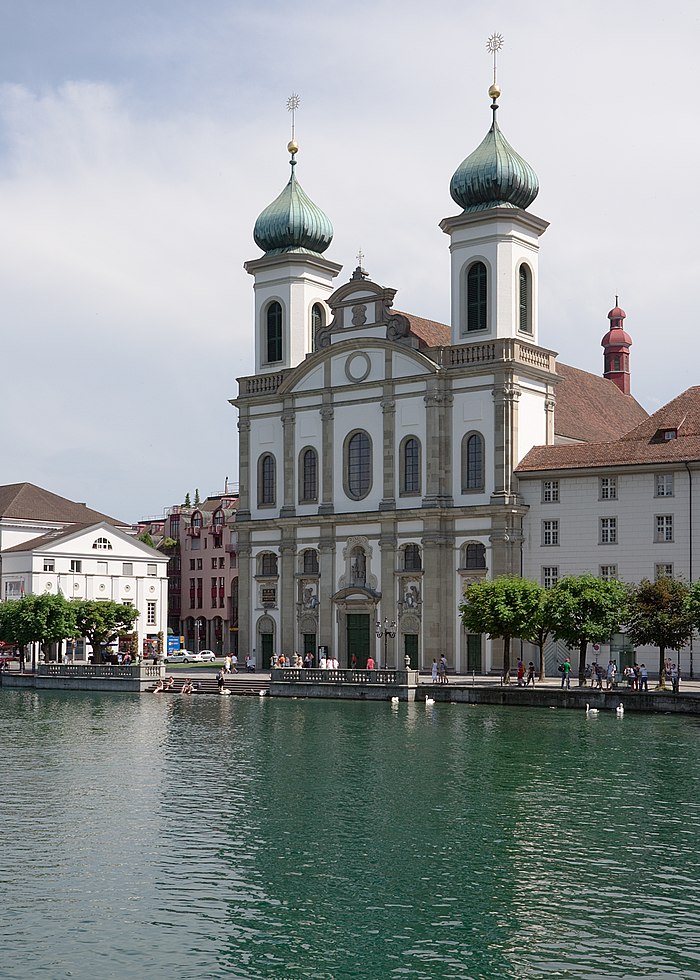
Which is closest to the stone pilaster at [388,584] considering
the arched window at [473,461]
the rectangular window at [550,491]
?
the arched window at [473,461]

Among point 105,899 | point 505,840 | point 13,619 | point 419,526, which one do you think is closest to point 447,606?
point 419,526

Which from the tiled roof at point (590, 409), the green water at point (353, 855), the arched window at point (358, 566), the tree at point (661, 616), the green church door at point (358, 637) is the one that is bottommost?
the green water at point (353, 855)

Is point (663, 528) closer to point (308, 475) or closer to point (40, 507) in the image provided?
point (308, 475)

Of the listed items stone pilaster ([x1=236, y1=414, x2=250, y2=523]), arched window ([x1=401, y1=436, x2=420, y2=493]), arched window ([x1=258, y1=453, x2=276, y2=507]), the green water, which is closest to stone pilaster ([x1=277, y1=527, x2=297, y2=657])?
arched window ([x1=258, y1=453, x2=276, y2=507])

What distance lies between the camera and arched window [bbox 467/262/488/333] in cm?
8062

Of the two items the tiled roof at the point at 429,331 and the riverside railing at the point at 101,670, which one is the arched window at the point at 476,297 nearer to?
the tiled roof at the point at 429,331

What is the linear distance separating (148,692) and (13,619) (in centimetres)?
1607

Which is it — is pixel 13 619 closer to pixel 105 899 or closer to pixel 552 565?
pixel 552 565

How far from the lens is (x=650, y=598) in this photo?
6303 centimetres

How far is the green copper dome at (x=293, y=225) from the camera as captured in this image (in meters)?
91.8

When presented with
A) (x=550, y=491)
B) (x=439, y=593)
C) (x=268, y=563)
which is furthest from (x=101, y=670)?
(x=550, y=491)

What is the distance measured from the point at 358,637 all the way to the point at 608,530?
56.2ft

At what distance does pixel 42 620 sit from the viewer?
286 ft

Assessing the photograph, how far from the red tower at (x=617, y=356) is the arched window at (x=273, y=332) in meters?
34.8
